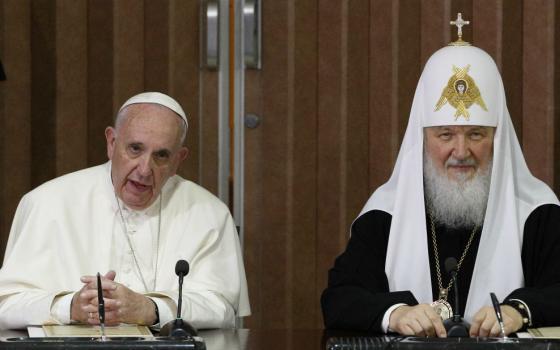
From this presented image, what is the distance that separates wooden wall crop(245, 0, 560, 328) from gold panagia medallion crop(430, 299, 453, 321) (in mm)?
1862

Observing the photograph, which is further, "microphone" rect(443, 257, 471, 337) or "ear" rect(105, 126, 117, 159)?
"ear" rect(105, 126, 117, 159)

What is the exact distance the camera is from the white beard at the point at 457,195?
16.8 feet

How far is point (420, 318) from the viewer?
173 inches

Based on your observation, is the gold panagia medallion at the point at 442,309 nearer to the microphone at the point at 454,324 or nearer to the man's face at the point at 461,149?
the microphone at the point at 454,324

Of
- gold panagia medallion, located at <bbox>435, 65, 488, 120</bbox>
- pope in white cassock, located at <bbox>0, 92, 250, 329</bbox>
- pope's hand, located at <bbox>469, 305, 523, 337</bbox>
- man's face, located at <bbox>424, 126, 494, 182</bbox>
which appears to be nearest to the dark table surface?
pope's hand, located at <bbox>469, 305, 523, 337</bbox>

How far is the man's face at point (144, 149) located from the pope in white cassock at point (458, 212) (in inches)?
31.1

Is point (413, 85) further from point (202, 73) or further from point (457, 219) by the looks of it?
point (457, 219)

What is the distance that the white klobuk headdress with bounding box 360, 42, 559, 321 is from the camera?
501 cm

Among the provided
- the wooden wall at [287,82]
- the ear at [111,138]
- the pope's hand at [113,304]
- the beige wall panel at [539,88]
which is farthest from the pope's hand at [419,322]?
the beige wall panel at [539,88]

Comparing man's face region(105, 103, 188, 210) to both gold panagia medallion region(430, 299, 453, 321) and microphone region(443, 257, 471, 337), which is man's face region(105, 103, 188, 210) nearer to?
Result: gold panagia medallion region(430, 299, 453, 321)

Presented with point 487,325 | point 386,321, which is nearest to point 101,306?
point 386,321

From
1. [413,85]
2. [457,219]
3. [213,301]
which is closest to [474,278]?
[457,219]

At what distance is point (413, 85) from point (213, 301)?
2164 mm

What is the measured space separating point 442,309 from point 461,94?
0.89 metres
